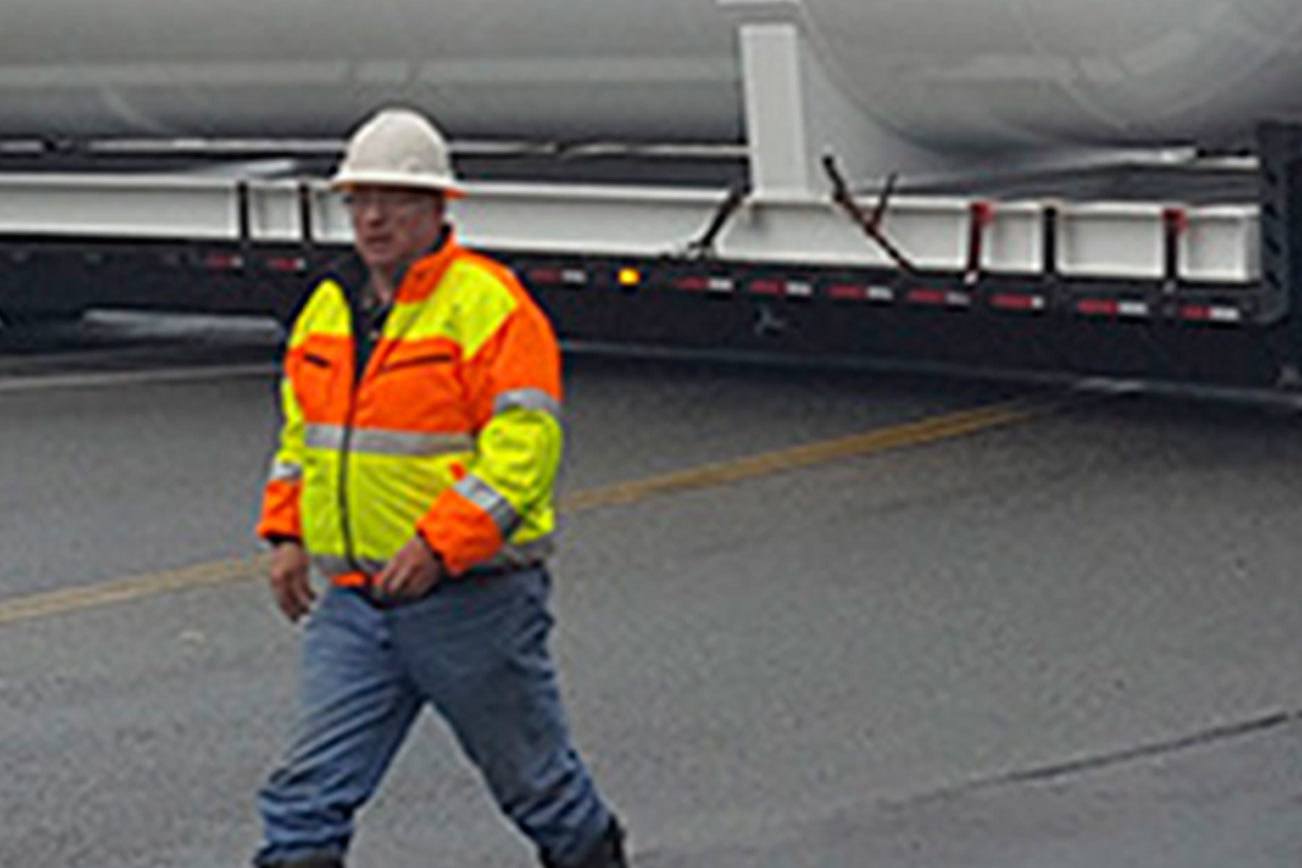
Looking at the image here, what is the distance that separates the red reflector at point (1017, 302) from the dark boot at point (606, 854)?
6.64m

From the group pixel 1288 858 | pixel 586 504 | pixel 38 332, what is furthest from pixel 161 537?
pixel 38 332

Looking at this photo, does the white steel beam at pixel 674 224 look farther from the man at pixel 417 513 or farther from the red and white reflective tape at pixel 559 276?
the man at pixel 417 513

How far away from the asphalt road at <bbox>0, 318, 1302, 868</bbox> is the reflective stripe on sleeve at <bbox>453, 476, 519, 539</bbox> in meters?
1.41

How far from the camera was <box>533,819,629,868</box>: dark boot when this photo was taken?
702 cm

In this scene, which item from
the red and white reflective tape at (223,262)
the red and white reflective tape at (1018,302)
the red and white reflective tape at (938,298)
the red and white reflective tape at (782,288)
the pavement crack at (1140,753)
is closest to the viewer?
the pavement crack at (1140,753)

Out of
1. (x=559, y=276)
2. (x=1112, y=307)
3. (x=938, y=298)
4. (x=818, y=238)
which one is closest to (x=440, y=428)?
(x=1112, y=307)

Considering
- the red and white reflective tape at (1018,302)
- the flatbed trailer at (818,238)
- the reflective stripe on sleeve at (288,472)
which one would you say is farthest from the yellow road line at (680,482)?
the reflective stripe on sleeve at (288,472)

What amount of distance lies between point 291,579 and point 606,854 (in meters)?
0.83

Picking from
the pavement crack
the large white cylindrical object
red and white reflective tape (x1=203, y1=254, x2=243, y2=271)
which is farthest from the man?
red and white reflective tape (x1=203, y1=254, x2=243, y2=271)

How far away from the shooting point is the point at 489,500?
6.70m

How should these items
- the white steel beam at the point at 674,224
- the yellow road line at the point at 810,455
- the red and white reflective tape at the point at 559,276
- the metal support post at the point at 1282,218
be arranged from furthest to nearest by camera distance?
the red and white reflective tape at the point at 559,276, the white steel beam at the point at 674,224, the yellow road line at the point at 810,455, the metal support post at the point at 1282,218

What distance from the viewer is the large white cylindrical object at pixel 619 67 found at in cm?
1301

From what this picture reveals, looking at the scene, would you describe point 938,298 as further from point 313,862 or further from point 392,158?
point 313,862

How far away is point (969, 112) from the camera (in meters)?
14.0
